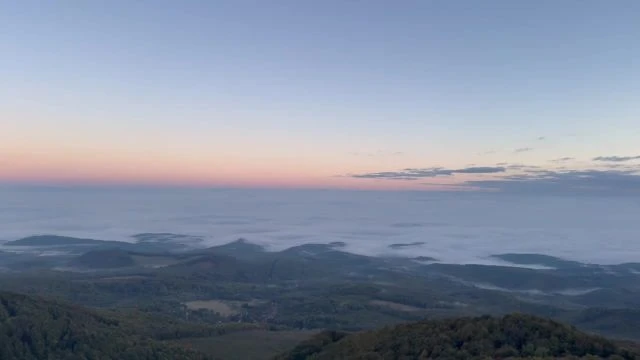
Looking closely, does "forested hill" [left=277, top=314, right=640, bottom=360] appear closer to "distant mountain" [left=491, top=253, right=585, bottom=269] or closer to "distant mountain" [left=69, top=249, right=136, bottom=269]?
"distant mountain" [left=69, top=249, right=136, bottom=269]

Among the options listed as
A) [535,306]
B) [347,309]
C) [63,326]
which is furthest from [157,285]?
[535,306]

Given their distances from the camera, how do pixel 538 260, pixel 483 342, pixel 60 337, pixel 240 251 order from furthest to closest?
pixel 240 251, pixel 538 260, pixel 60 337, pixel 483 342

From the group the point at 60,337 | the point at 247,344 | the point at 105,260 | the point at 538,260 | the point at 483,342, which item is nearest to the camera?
the point at 483,342

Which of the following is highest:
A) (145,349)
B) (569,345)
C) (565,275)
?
(569,345)

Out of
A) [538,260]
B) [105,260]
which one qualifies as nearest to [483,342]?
[105,260]

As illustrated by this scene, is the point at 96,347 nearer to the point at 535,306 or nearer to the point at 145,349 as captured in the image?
the point at 145,349

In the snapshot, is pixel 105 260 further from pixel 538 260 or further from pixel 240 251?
pixel 538 260

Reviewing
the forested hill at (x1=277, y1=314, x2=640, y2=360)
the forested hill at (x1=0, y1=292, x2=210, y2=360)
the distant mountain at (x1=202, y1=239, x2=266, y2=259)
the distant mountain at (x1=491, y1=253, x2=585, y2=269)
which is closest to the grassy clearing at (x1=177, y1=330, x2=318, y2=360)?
the forested hill at (x1=0, y1=292, x2=210, y2=360)
